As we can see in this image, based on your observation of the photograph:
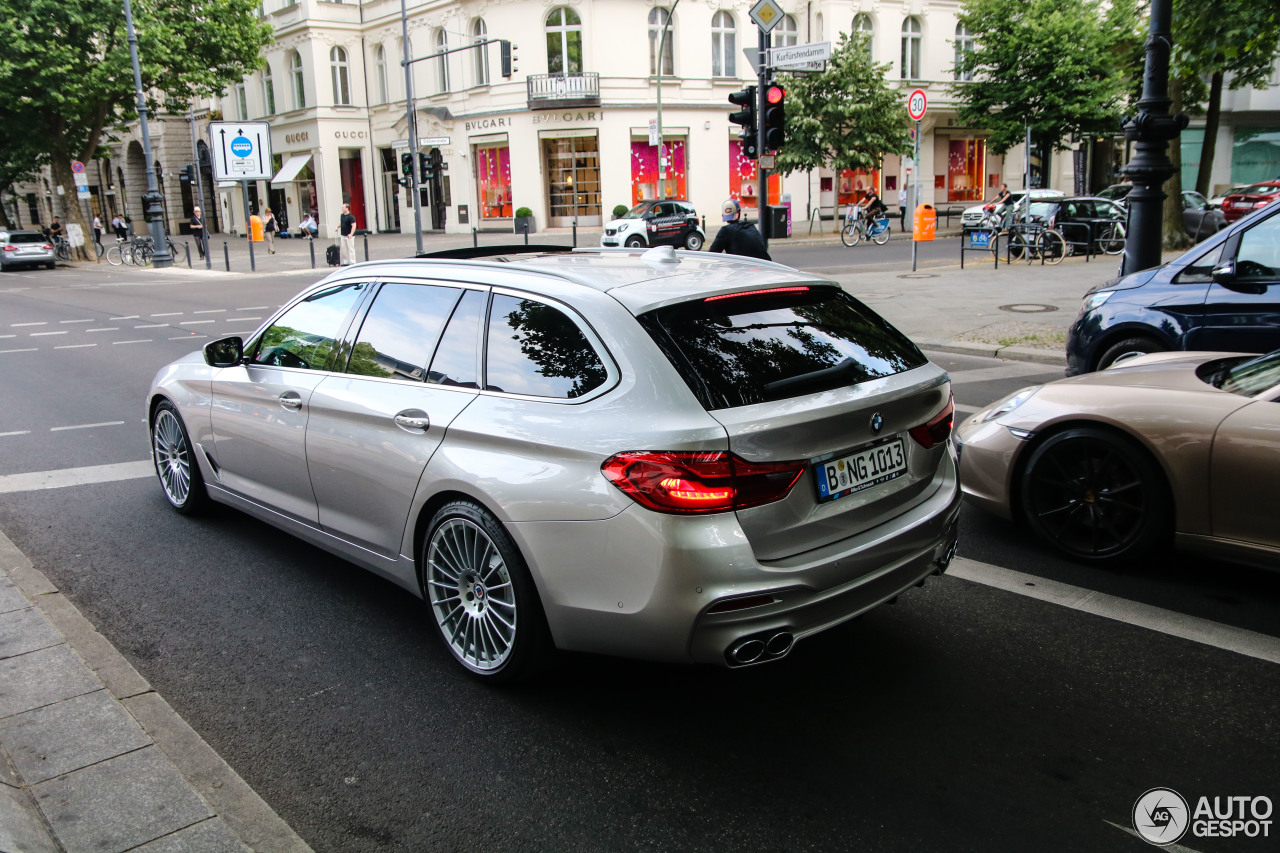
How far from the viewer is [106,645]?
4.04 m

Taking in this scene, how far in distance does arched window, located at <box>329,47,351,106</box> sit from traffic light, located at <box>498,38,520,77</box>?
422 inches

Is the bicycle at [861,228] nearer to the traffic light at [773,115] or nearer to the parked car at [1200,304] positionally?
the traffic light at [773,115]

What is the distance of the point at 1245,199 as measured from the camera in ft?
99.9

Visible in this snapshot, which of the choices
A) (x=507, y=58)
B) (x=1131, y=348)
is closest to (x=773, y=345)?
(x=1131, y=348)

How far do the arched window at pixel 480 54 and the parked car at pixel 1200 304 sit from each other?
3896 cm

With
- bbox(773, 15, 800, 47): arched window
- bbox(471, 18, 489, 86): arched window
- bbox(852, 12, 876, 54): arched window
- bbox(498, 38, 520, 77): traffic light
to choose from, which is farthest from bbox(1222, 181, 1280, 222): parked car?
bbox(471, 18, 489, 86): arched window

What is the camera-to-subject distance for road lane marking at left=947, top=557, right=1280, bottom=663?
394 centimetres

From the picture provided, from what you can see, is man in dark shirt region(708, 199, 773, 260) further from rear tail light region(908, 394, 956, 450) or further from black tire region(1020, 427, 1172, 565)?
rear tail light region(908, 394, 956, 450)

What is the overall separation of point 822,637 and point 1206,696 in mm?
1388

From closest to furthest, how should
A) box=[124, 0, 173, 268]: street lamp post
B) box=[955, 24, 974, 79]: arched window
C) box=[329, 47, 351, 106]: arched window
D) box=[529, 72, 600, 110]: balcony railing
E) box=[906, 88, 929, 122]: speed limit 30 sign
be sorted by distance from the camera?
box=[906, 88, 929, 122]: speed limit 30 sign < box=[124, 0, 173, 268]: street lamp post < box=[529, 72, 600, 110]: balcony railing < box=[955, 24, 974, 79]: arched window < box=[329, 47, 351, 106]: arched window

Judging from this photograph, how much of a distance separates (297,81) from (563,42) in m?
15.9

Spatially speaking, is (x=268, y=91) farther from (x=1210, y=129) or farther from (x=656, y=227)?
(x=1210, y=129)

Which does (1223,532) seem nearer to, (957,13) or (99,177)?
(957,13)

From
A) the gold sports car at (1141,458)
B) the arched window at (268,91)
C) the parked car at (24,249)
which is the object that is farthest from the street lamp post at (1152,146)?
Result: the arched window at (268,91)
